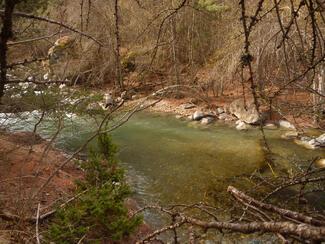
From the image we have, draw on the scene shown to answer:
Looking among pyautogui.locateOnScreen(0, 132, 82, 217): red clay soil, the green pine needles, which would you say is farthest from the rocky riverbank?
the green pine needles

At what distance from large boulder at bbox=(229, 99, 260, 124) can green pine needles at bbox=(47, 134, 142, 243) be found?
731 cm

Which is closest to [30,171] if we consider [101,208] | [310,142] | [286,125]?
[101,208]

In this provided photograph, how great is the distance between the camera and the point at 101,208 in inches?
237

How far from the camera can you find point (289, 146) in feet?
37.4

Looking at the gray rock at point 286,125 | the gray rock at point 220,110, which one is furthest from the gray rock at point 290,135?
the gray rock at point 220,110

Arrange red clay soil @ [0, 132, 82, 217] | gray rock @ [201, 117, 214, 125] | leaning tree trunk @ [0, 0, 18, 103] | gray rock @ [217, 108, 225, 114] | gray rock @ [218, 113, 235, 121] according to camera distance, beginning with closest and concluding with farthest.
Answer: leaning tree trunk @ [0, 0, 18, 103]
red clay soil @ [0, 132, 82, 217]
gray rock @ [201, 117, 214, 125]
gray rock @ [218, 113, 235, 121]
gray rock @ [217, 108, 225, 114]

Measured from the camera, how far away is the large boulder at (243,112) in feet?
45.8

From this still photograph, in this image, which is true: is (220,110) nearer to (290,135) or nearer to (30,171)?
(290,135)

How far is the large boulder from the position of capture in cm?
1397

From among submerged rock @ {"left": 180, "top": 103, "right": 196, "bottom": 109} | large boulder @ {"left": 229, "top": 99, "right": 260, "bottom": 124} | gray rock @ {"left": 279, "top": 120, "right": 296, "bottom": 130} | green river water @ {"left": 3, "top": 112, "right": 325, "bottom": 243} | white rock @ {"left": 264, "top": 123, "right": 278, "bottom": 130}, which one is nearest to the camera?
green river water @ {"left": 3, "top": 112, "right": 325, "bottom": 243}

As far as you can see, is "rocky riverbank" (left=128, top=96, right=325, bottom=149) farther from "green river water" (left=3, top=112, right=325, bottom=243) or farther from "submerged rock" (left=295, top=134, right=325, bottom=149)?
"green river water" (left=3, top=112, right=325, bottom=243)

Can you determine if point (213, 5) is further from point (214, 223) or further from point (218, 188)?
point (214, 223)

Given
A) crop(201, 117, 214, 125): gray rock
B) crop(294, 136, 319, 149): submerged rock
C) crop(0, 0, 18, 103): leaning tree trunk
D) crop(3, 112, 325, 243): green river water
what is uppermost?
crop(0, 0, 18, 103): leaning tree trunk

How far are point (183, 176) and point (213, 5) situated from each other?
8.18 meters
